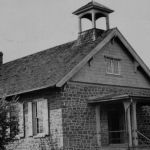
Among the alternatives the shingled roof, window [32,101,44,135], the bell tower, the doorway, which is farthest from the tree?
the bell tower

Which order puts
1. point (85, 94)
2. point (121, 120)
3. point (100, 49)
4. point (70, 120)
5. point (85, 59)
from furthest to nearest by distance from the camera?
1. point (121, 120)
2. point (100, 49)
3. point (85, 94)
4. point (85, 59)
5. point (70, 120)

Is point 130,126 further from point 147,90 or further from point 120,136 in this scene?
point 147,90

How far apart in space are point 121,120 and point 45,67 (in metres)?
5.39

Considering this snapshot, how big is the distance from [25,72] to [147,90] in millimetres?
7843

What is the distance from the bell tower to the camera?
24.3 meters

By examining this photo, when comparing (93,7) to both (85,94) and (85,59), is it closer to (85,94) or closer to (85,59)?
(85,59)

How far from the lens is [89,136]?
70.3ft

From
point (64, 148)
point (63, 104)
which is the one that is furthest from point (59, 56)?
point (64, 148)

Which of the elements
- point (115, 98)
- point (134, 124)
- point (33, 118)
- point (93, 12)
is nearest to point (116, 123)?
point (134, 124)

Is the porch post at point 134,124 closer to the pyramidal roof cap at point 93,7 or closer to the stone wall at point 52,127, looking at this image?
the stone wall at point 52,127

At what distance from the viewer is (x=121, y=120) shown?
23594 millimetres

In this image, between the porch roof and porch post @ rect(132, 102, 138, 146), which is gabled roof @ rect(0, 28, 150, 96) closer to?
the porch roof

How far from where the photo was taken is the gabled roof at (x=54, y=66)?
21.3 metres

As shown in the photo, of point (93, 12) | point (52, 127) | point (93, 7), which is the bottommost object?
point (52, 127)
